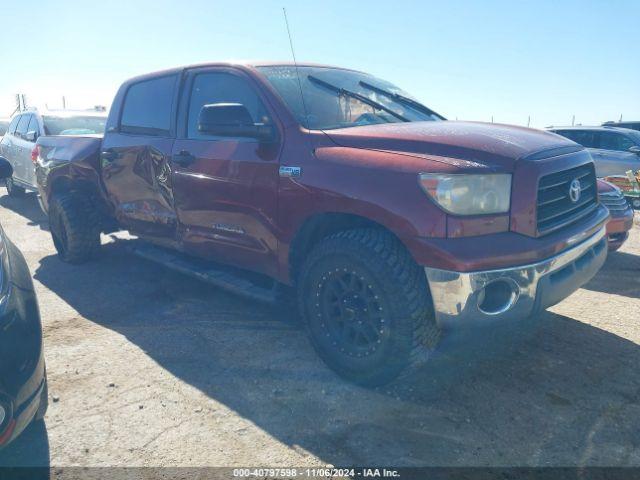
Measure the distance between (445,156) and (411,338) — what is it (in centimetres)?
93

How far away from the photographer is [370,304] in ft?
8.66

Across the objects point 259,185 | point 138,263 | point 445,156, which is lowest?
point 138,263

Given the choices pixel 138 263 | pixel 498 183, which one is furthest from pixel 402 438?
pixel 138 263

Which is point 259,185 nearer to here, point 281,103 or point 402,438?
point 281,103

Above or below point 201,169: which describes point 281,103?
above

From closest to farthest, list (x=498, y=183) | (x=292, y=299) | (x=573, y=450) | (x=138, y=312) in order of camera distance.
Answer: (x=573, y=450)
(x=498, y=183)
(x=292, y=299)
(x=138, y=312)

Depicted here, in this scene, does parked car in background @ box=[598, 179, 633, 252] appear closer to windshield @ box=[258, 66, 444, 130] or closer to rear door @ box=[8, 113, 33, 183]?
windshield @ box=[258, 66, 444, 130]

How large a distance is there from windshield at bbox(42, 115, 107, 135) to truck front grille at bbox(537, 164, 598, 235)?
24.3 ft

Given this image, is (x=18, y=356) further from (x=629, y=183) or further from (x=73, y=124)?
(x=629, y=183)

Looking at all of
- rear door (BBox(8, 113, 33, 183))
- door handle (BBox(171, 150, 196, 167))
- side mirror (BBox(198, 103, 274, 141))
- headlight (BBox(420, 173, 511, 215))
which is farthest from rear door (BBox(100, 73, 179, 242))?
rear door (BBox(8, 113, 33, 183))

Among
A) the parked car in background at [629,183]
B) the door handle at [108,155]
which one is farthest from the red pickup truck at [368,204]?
the parked car in background at [629,183]

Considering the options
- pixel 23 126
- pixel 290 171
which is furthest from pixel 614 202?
pixel 23 126

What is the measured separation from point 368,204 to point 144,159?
2.38 metres

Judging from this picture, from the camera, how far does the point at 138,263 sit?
213 inches
